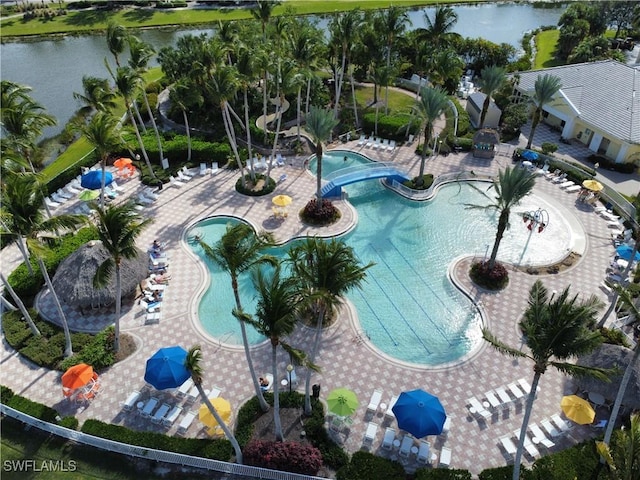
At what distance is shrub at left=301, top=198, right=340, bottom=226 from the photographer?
39416mm

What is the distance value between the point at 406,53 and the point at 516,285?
45834mm

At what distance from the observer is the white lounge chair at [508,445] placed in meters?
23.7

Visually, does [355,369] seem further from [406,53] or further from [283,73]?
[406,53]

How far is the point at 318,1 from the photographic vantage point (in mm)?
107125

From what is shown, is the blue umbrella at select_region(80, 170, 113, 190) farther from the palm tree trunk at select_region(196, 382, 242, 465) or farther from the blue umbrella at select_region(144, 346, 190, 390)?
the palm tree trunk at select_region(196, 382, 242, 465)

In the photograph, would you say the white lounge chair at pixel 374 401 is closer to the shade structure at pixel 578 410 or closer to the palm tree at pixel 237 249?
the shade structure at pixel 578 410

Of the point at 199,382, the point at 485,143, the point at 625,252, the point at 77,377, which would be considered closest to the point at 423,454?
the point at 199,382

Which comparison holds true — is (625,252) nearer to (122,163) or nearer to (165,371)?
(165,371)

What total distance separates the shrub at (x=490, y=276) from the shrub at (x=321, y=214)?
1221cm

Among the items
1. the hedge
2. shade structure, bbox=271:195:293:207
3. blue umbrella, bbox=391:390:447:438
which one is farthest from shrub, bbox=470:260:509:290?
the hedge

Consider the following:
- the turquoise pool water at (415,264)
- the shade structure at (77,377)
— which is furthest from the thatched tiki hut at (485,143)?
the shade structure at (77,377)

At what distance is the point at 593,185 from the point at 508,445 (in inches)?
1078

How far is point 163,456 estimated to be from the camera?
2320 centimetres

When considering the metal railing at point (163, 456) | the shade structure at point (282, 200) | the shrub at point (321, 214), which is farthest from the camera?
the shrub at point (321, 214)
